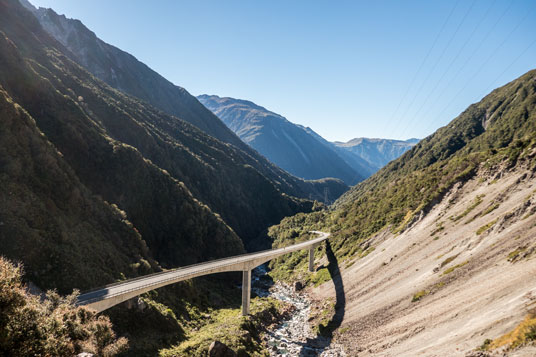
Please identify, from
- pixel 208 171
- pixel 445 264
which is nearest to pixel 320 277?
pixel 445 264

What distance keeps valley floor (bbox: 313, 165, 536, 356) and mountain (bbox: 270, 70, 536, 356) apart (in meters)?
0.14

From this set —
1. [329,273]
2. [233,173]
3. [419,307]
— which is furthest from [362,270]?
A: [233,173]

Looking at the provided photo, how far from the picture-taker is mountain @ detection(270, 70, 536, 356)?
925 inches

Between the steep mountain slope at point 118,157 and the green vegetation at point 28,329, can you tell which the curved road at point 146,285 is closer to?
the green vegetation at point 28,329

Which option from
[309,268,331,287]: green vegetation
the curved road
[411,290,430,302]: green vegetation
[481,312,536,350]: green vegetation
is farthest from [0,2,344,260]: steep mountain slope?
[481,312,536,350]: green vegetation

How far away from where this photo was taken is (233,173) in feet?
495

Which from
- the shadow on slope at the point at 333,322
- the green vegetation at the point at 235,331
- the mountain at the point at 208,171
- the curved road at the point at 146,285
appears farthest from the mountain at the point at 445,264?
the mountain at the point at 208,171

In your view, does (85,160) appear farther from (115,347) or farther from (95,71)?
(95,71)

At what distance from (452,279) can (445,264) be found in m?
4.23

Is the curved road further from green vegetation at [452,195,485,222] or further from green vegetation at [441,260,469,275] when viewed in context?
green vegetation at [452,195,485,222]

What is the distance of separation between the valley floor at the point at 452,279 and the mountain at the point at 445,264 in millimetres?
142

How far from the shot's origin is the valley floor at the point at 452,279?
23422 mm

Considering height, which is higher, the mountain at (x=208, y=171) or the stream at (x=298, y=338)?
the mountain at (x=208, y=171)

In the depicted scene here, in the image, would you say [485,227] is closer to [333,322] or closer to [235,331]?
[333,322]
